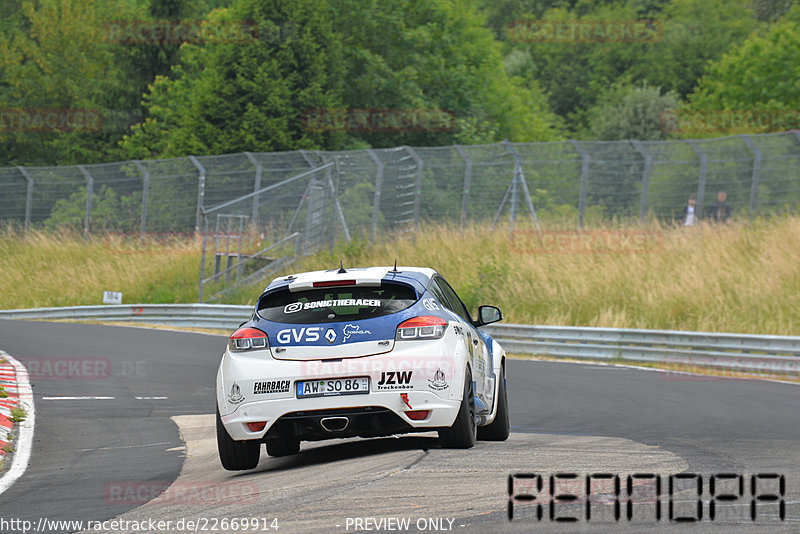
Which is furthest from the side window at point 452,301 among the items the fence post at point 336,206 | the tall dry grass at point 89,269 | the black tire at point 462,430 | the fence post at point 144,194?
the fence post at point 144,194

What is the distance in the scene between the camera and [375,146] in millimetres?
55719

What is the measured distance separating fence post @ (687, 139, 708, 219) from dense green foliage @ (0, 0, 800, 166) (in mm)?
23042

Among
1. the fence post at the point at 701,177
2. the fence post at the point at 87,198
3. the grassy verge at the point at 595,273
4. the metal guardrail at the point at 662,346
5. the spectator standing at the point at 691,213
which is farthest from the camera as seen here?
the fence post at the point at 87,198

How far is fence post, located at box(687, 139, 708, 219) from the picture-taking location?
26250 mm

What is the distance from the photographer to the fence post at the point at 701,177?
26.2 m

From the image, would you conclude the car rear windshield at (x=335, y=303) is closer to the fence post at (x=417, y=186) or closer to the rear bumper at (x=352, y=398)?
the rear bumper at (x=352, y=398)

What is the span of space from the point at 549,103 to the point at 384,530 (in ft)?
290

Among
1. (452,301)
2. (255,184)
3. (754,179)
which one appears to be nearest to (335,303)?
(452,301)

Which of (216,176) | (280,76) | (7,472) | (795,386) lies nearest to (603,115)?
(280,76)

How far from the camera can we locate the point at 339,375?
8.30m

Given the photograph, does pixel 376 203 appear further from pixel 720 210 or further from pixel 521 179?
pixel 720 210

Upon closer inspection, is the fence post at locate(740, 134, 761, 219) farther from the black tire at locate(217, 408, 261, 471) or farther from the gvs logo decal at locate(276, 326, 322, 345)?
the black tire at locate(217, 408, 261, 471)

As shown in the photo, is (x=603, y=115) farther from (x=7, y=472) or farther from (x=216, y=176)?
(x=7, y=472)

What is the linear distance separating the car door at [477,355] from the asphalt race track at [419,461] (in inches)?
15.7
